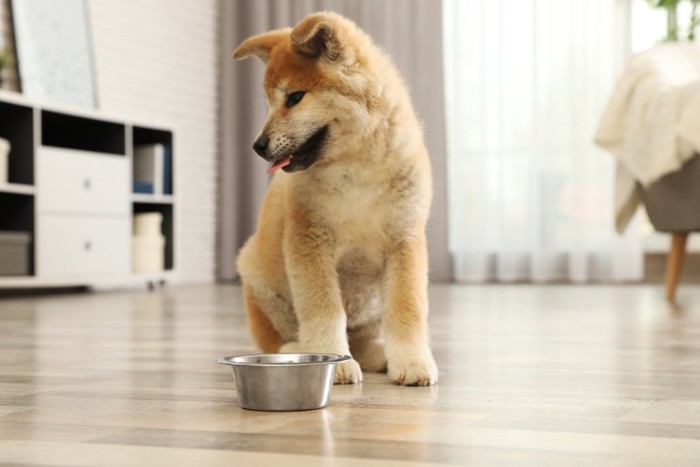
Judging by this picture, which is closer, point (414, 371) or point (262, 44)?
point (414, 371)

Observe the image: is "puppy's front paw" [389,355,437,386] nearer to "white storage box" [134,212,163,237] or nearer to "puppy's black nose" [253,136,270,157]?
"puppy's black nose" [253,136,270,157]

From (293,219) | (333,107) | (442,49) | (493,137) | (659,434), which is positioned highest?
(442,49)

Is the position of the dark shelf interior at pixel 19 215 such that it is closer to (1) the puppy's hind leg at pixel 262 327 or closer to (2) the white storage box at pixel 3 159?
(2) the white storage box at pixel 3 159

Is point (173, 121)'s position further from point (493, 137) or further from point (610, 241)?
point (610, 241)

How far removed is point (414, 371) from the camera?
1473 millimetres

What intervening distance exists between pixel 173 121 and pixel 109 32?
744 millimetres

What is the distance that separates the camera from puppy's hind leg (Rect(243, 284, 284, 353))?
171 centimetres

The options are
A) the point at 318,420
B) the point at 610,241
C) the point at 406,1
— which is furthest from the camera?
the point at 406,1

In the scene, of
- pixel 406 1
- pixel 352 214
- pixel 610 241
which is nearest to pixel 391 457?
pixel 352 214

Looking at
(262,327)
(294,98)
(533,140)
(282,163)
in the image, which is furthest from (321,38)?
(533,140)

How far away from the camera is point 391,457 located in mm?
945

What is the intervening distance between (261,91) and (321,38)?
165 inches

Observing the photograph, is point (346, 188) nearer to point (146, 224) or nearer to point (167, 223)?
point (146, 224)

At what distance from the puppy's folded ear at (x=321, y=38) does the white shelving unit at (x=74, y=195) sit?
9.71 feet
